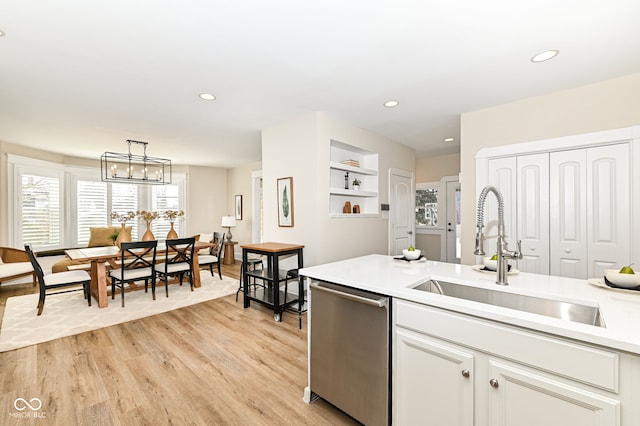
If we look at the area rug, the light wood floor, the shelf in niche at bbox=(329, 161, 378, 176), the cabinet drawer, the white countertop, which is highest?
the shelf in niche at bbox=(329, 161, 378, 176)

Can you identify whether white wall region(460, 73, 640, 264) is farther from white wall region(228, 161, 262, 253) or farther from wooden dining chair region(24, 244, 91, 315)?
wooden dining chair region(24, 244, 91, 315)

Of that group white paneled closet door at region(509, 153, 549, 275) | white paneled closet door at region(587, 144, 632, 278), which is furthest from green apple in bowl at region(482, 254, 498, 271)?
white paneled closet door at region(587, 144, 632, 278)

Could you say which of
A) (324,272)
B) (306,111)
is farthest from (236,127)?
(324,272)

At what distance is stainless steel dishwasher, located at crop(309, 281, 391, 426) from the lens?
4.89 feet

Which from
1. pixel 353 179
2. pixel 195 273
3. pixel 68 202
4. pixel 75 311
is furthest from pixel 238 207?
pixel 75 311

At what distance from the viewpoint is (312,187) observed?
358 cm

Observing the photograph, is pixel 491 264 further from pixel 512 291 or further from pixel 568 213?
pixel 568 213

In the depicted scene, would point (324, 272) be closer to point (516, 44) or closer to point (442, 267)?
point (442, 267)

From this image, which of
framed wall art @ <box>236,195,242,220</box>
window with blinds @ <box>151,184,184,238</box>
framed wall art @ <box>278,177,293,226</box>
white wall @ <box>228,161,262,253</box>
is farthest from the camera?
framed wall art @ <box>236,195,242,220</box>

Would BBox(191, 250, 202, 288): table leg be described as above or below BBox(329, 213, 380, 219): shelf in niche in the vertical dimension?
below

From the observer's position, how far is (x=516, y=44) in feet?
6.84

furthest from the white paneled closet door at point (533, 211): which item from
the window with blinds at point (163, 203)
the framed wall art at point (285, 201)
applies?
the window with blinds at point (163, 203)

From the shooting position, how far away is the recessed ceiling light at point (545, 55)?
86.7 inches

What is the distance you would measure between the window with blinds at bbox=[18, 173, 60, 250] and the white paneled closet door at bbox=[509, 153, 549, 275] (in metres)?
7.90
